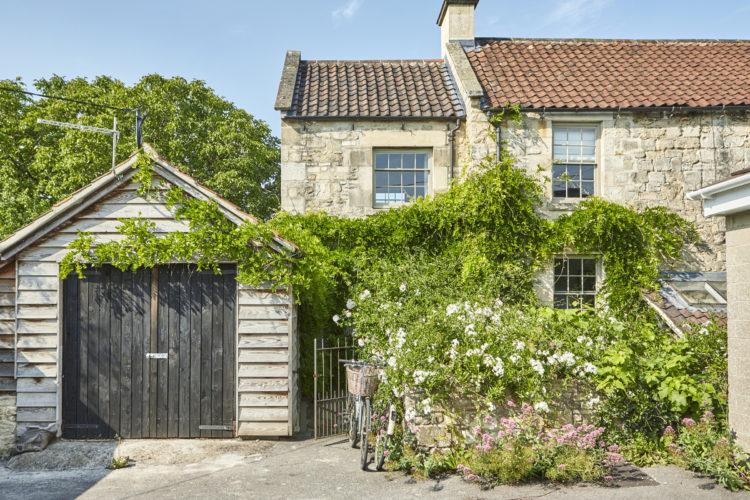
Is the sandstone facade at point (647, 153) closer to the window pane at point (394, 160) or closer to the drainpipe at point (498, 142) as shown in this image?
the drainpipe at point (498, 142)

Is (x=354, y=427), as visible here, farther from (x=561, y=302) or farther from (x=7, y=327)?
(x=561, y=302)

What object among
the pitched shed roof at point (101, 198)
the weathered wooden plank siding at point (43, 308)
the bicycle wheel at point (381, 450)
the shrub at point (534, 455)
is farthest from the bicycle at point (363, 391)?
the weathered wooden plank siding at point (43, 308)

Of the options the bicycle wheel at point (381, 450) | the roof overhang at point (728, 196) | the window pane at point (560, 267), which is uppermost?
the roof overhang at point (728, 196)

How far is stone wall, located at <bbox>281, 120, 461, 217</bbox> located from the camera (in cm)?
1234

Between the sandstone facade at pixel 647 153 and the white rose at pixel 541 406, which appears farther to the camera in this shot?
the sandstone facade at pixel 647 153

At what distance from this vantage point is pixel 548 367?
7.47 meters

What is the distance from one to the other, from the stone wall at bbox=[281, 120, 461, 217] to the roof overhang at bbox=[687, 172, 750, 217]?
5.95 m

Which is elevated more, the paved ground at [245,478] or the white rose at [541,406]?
the white rose at [541,406]

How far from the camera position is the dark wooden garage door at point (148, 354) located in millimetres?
8742

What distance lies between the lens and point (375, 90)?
44.7ft

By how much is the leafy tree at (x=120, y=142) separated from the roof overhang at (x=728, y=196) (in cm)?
1896

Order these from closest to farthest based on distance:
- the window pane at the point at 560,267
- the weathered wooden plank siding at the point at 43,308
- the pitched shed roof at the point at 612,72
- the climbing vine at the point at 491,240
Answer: the weathered wooden plank siding at the point at 43,308
the climbing vine at the point at 491,240
the window pane at the point at 560,267
the pitched shed roof at the point at 612,72

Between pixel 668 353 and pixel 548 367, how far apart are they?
182 cm

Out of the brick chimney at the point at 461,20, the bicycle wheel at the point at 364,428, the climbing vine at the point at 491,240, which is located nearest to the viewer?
the bicycle wheel at the point at 364,428
